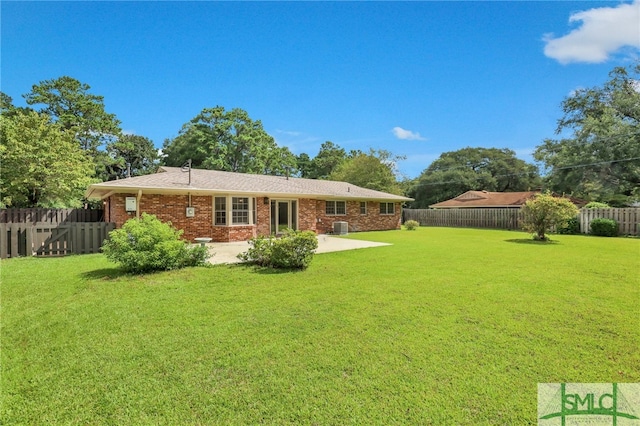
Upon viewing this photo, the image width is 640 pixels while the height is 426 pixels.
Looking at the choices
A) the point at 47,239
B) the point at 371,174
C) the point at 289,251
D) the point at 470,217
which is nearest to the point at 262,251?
the point at 289,251

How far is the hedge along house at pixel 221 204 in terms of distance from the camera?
12.8 meters

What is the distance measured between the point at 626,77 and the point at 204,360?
39.5m

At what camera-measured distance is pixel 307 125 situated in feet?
95.4

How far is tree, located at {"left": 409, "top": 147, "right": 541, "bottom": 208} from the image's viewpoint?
4428 centimetres

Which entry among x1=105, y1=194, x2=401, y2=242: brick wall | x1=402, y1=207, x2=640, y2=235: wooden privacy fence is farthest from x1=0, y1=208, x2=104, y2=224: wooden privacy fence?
x1=402, y1=207, x2=640, y2=235: wooden privacy fence

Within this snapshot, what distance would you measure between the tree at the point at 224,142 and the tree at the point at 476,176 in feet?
70.0

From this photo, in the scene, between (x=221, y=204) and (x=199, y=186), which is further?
(x=221, y=204)

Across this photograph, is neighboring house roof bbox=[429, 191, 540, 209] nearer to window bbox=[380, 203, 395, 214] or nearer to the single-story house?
the single-story house

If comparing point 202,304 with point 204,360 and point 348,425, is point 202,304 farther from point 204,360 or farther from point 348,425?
point 348,425

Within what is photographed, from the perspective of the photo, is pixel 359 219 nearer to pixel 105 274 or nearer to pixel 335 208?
pixel 335 208

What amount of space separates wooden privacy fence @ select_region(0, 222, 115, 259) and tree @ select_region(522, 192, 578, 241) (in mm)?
18093

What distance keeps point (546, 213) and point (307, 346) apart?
1512cm

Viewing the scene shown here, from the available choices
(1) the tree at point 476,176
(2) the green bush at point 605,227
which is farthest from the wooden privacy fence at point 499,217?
(1) the tree at point 476,176

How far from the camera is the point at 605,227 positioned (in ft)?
57.5
